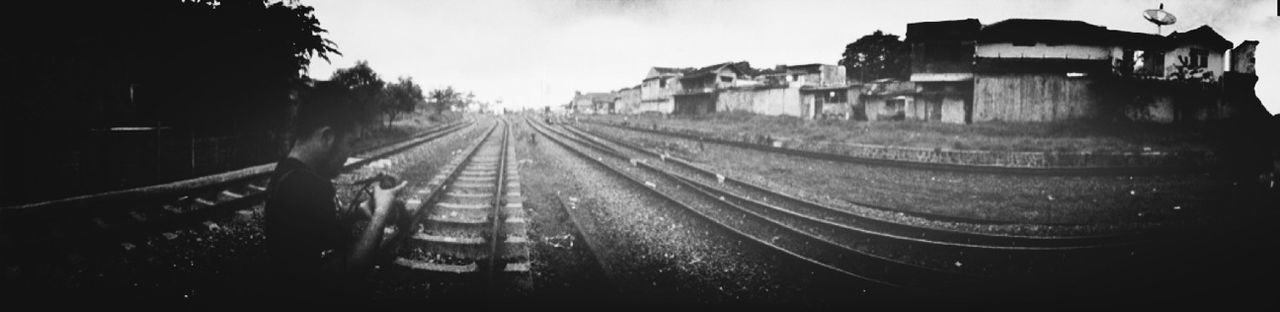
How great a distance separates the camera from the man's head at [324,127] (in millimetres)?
1791

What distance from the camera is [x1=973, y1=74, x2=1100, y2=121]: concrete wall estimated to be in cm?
1905

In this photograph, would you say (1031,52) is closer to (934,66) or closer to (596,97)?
(934,66)

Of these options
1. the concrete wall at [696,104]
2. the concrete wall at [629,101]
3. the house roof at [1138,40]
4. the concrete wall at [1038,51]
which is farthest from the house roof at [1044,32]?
the concrete wall at [629,101]

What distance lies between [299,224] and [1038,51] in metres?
35.6

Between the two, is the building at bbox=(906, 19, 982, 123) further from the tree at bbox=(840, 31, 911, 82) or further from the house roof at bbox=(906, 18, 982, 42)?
the tree at bbox=(840, 31, 911, 82)

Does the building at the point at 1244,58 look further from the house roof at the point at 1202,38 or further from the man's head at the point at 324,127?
the man's head at the point at 324,127

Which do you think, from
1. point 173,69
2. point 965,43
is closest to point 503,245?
point 173,69

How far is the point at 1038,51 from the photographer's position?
2670 centimetres

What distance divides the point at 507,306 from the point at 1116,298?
17.4ft

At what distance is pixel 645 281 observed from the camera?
501 centimetres

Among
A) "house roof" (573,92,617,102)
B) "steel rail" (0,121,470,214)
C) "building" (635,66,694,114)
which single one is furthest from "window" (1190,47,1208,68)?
"house roof" (573,92,617,102)

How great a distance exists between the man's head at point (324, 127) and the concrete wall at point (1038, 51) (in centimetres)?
3279

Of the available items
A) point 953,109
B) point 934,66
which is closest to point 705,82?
point 934,66

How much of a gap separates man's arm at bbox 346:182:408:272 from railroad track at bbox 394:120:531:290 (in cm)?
87
